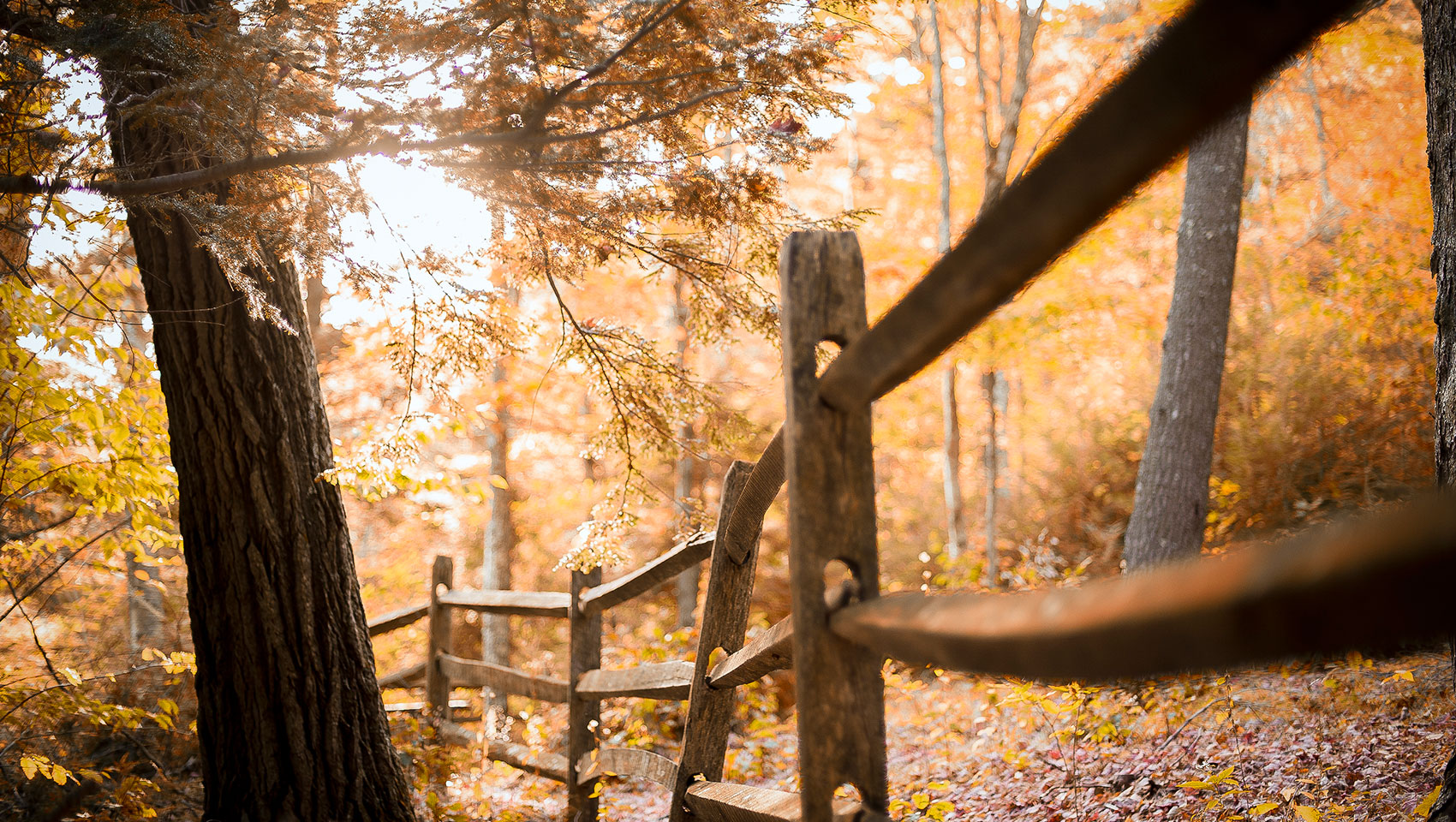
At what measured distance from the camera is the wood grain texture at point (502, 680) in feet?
17.5

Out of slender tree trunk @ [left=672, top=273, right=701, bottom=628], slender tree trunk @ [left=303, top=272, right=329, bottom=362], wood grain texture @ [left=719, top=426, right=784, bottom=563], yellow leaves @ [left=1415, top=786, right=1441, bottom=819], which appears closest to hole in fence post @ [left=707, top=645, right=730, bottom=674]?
wood grain texture @ [left=719, top=426, right=784, bottom=563]

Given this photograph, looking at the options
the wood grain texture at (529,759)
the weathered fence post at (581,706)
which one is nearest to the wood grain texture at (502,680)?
the weathered fence post at (581,706)

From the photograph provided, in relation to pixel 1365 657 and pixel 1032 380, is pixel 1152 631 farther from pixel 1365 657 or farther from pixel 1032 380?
pixel 1032 380

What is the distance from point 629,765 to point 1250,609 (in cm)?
370

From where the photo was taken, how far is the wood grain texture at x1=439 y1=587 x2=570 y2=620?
213 inches

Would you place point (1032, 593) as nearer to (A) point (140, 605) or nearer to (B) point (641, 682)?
(B) point (641, 682)

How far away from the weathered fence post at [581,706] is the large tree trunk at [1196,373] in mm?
4220

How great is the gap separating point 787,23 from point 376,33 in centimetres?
149

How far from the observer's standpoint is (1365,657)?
506 centimetres

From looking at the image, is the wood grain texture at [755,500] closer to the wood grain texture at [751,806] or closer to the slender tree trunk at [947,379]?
the wood grain texture at [751,806]

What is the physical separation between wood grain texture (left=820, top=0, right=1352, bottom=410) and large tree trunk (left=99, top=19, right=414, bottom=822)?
3843mm

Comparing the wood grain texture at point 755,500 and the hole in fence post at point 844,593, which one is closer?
the hole in fence post at point 844,593

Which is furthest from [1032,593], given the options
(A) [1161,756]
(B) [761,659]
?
(A) [1161,756]

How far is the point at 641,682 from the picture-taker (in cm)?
386
